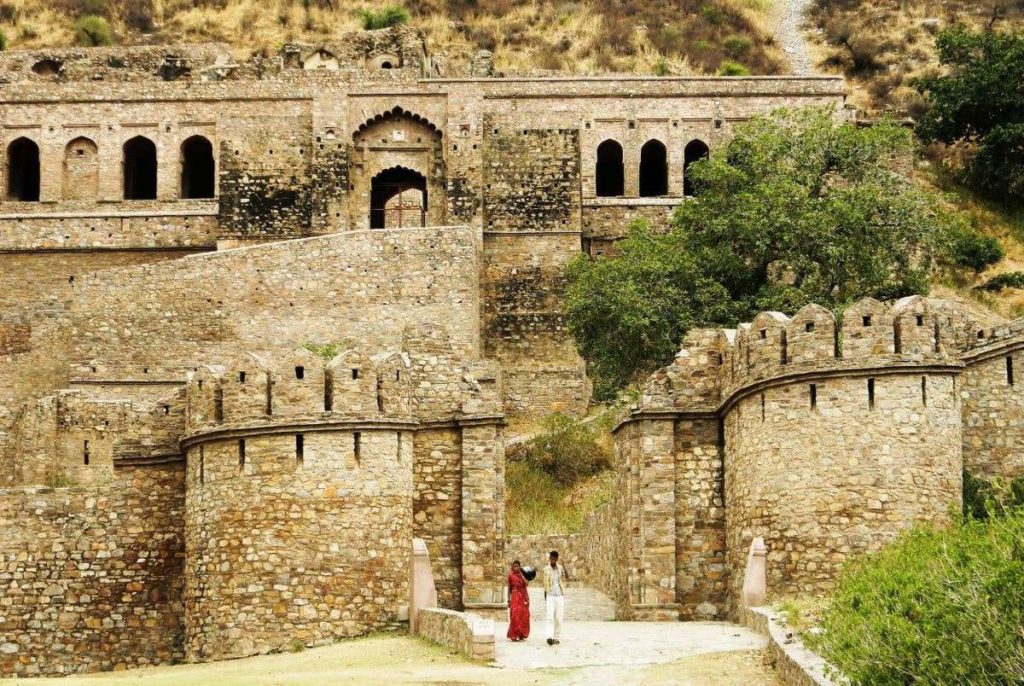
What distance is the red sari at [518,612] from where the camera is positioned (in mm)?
21422

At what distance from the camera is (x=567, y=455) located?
42094 mm

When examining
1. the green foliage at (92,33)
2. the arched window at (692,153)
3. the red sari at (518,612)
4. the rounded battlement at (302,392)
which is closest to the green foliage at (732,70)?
the arched window at (692,153)

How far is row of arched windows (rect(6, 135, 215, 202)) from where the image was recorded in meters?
55.1

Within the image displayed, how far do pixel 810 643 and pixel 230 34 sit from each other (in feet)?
204

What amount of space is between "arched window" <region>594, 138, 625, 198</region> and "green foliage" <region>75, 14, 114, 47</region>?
25.7m

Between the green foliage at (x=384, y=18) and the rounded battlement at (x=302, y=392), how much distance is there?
4965cm

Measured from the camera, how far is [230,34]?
252 ft

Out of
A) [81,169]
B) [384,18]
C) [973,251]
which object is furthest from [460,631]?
[384,18]

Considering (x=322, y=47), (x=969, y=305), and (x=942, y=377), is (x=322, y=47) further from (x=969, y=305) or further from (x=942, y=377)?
(x=942, y=377)

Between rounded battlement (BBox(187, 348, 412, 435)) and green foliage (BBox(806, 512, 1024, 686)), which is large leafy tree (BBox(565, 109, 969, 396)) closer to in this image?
rounded battlement (BBox(187, 348, 412, 435))

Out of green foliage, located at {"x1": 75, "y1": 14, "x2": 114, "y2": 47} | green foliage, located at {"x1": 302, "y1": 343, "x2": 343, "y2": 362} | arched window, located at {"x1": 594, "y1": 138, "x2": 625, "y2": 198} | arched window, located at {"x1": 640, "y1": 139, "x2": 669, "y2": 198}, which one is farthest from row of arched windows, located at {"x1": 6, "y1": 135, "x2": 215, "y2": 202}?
green foliage, located at {"x1": 75, "y1": 14, "x2": 114, "y2": 47}

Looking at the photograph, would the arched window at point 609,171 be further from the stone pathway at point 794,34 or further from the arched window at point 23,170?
the stone pathway at point 794,34

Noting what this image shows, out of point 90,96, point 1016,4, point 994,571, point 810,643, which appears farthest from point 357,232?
point 1016,4

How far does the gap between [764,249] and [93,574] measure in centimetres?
1663
